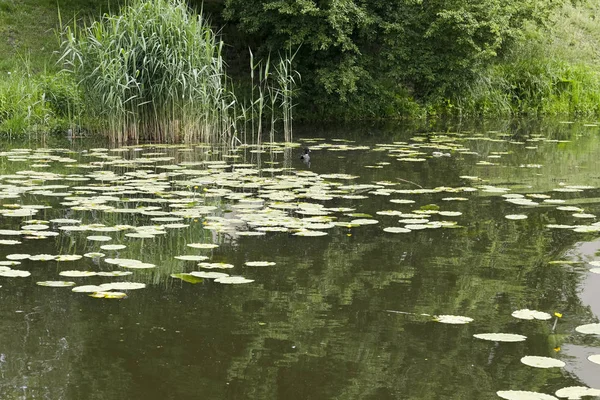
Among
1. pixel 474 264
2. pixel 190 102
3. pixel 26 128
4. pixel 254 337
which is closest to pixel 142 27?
pixel 190 102

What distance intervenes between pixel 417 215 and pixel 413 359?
10.6ft

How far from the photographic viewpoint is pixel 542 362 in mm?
3793

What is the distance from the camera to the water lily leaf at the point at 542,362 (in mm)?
3771

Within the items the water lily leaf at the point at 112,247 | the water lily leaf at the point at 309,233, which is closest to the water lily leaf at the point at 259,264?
the water lily leaf at the point at 309,233

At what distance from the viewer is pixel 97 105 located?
11.9 meters

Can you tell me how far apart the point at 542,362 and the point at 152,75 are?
907cm

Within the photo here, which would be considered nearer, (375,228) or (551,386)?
(551,386)

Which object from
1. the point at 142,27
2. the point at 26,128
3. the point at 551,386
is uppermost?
the point at 142,27

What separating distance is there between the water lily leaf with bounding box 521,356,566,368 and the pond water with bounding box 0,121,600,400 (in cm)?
2

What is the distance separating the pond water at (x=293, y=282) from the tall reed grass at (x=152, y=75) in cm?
230

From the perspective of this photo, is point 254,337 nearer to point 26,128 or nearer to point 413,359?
point 413,359

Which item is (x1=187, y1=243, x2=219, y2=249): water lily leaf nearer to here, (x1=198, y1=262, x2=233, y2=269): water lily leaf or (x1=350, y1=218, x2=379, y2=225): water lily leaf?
(x1=198, y1=262, x2=233, y2=269): water lily leaf

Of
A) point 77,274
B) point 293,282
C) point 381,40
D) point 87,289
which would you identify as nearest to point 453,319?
point 293,282

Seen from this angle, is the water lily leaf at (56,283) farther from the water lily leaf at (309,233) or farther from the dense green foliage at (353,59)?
the dense green foliage at (353,59)
